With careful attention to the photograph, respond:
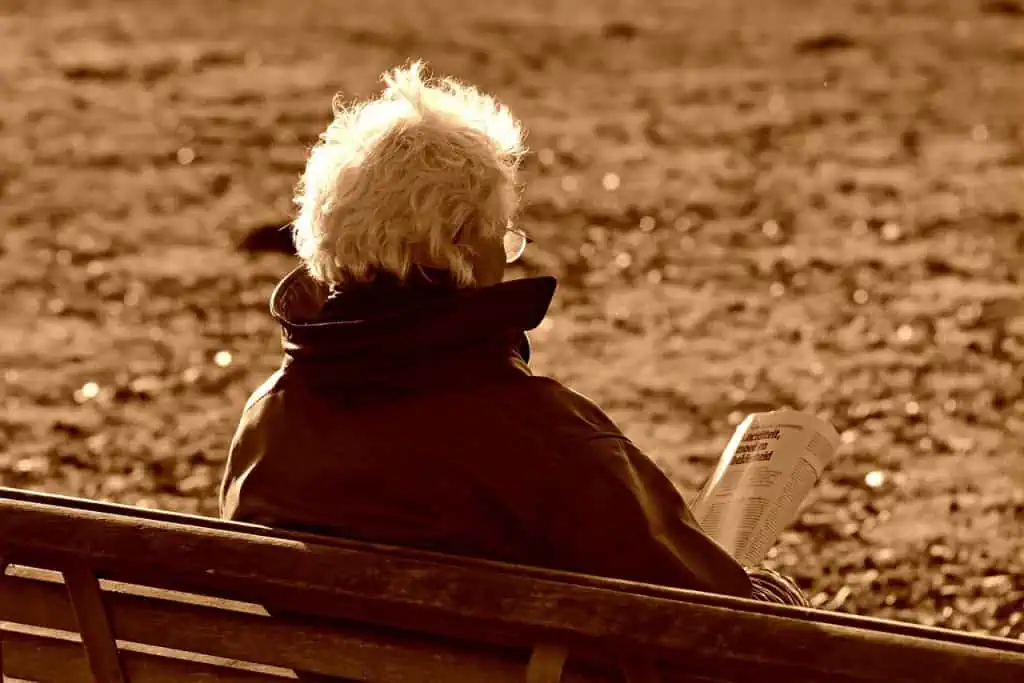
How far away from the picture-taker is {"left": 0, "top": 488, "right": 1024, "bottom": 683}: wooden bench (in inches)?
92.7

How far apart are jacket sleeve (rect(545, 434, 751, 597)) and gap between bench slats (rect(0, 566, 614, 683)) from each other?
0.22m

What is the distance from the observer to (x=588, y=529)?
274 centimetres

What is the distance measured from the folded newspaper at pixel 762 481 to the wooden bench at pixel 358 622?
1052 mm

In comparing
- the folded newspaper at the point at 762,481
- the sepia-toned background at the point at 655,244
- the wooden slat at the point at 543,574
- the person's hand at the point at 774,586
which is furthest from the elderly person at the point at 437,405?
the sepia-toned background at the point at 655,244

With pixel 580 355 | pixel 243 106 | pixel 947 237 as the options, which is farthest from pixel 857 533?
pixel 243 106

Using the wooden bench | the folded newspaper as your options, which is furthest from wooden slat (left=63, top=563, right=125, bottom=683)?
the folded newspaper

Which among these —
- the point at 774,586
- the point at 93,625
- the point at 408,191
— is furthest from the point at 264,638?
the point at 774,586

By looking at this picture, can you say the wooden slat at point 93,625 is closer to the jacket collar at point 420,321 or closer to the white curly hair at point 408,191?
the jacket collar at point 420,321

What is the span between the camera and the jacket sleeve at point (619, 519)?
2.73 meters

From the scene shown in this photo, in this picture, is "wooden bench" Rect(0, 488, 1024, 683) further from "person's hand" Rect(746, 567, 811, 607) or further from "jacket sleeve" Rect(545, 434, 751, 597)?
"person's hand" Rect(746, 567, 811, 607)

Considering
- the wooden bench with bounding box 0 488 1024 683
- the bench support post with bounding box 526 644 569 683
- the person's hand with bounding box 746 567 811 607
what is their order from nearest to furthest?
the wooden bench with bounding box 0 488 1024 683 → the bench support post with bounding box 526 644 569 683 → the person's hand with bounding box 746 567 811 607

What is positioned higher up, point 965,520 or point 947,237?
point 947,237

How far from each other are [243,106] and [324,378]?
34.5 ft

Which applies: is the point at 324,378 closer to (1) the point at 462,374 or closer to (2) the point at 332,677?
(1) the point at 462,374
